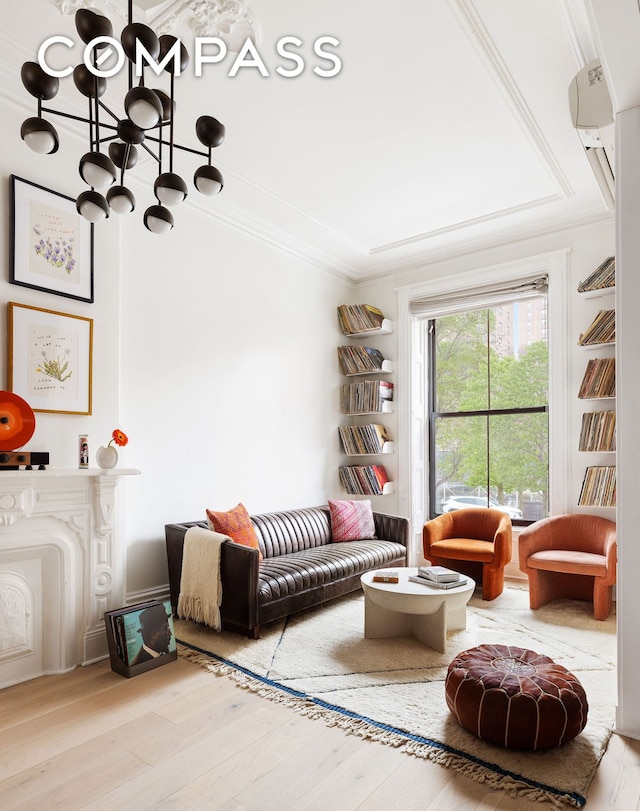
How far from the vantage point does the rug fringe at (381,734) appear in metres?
1.90

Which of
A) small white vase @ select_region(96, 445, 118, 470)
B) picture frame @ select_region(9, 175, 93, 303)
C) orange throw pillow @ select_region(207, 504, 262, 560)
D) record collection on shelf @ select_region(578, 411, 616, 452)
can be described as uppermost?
picture frame @ select_region(9, 175, 93, 303)

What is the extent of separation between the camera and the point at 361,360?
5625 millimetres

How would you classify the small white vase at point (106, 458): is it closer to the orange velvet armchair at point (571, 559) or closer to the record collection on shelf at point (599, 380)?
the orange velvet armchair at point (571, 559)

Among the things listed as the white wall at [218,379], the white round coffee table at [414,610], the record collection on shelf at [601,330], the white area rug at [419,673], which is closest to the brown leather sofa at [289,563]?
the white area rug at [419,673]

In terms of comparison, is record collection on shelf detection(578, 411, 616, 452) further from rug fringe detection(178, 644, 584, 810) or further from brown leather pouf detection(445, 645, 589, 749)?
rug fringe detection(178, 644, 584, 810)

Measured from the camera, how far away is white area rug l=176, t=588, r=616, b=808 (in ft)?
6.79

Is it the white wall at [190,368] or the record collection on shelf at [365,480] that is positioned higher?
the white wall at [190,368]

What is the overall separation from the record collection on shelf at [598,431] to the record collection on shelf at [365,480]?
189 cm

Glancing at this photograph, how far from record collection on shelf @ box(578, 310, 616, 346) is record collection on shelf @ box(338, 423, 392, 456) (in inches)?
79.6

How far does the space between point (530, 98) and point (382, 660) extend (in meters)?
3.26

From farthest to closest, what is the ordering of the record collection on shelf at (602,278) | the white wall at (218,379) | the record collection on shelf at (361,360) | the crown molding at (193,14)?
the record collection on shelf at (361,360) → the record collection on shelf at (602,278) → the white wall at (218,379) → the crown molding at (193,14)

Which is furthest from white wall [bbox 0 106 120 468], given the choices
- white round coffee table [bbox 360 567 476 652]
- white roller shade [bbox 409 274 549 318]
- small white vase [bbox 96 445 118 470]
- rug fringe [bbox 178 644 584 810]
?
white roller shade [bbox 409 274 549 318]

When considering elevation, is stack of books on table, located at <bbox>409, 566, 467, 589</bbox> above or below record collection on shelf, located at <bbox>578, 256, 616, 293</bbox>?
below

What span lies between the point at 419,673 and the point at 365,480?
2.72 metres
